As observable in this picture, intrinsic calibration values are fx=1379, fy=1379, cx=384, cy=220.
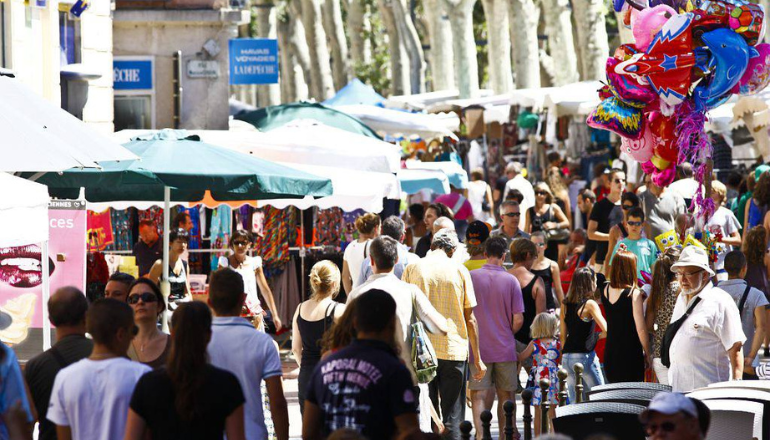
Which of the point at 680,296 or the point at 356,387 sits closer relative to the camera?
the point at 356,387

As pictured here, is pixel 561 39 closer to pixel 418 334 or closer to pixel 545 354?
pixel 545 354

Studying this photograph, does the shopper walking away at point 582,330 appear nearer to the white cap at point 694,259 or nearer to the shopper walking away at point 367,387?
the white cap at point 694,259

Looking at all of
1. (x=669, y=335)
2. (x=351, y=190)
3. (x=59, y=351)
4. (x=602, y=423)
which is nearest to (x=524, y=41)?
(x=351, y=190)

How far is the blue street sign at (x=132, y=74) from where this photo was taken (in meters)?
21.6

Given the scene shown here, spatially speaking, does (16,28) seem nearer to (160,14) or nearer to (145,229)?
(145,229)

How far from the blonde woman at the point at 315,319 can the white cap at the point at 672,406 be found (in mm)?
4054

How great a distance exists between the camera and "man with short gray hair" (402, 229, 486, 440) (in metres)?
9.72

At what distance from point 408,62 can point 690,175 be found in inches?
1308

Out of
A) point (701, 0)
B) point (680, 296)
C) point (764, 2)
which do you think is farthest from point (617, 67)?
point (764, 2)

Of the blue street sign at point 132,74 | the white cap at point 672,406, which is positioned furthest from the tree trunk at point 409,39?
the white cap at point 672,406

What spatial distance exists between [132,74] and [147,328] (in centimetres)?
1508

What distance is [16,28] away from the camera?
48.9 feet

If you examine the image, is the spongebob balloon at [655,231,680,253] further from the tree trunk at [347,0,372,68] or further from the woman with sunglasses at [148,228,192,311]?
the tree trunk at [347,0,372,68]

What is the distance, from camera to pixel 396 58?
48125 mm
